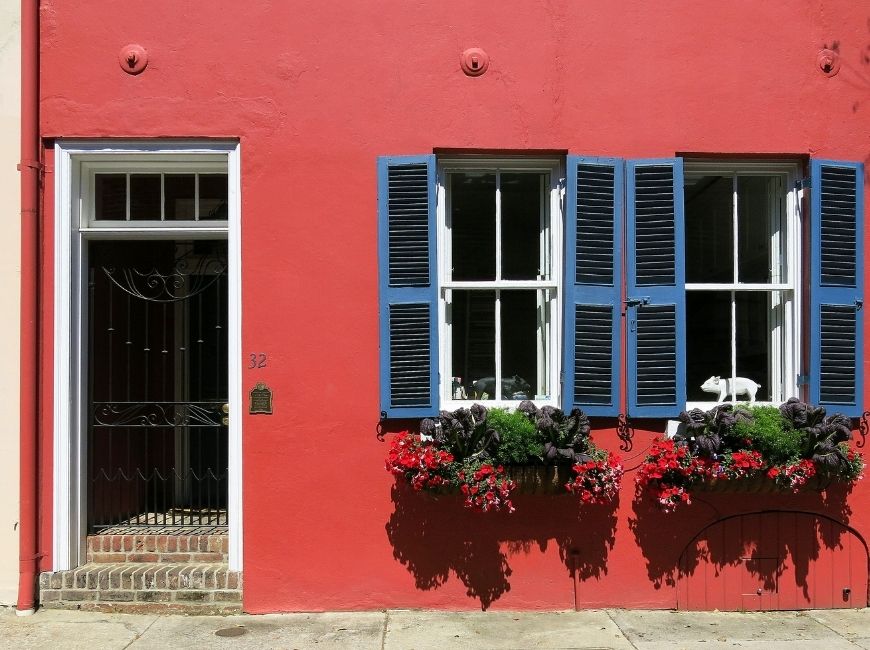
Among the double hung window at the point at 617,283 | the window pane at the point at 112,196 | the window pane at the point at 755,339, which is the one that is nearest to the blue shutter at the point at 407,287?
the double hung window at the point at 617,283

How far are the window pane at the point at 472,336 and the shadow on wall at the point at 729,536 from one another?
1329 mm

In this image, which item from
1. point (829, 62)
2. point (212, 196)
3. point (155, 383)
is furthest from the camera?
point (155, 383)

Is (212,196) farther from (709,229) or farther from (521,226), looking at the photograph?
(709,229)

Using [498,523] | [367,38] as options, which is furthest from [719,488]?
[367,38]

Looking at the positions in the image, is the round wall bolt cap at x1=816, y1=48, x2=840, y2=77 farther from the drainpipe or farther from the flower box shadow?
the drainpipe

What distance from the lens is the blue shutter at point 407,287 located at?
5.66 m

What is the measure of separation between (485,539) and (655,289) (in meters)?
2.03

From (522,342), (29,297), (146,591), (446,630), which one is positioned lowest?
(446,630)

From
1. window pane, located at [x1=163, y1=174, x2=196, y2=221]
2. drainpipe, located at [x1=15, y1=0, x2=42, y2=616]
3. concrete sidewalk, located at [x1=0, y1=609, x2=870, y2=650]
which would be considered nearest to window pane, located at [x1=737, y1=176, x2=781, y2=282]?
concrete sidewalk, located at [x1=0, y1=609, x2=870, y2=650]

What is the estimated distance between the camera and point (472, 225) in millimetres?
5984

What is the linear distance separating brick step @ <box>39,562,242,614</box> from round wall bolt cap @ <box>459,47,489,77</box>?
371 cm

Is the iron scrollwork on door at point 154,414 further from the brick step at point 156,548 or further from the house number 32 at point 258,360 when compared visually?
the brick step at point 156,548

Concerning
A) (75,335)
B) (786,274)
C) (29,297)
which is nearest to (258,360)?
(75,335)
